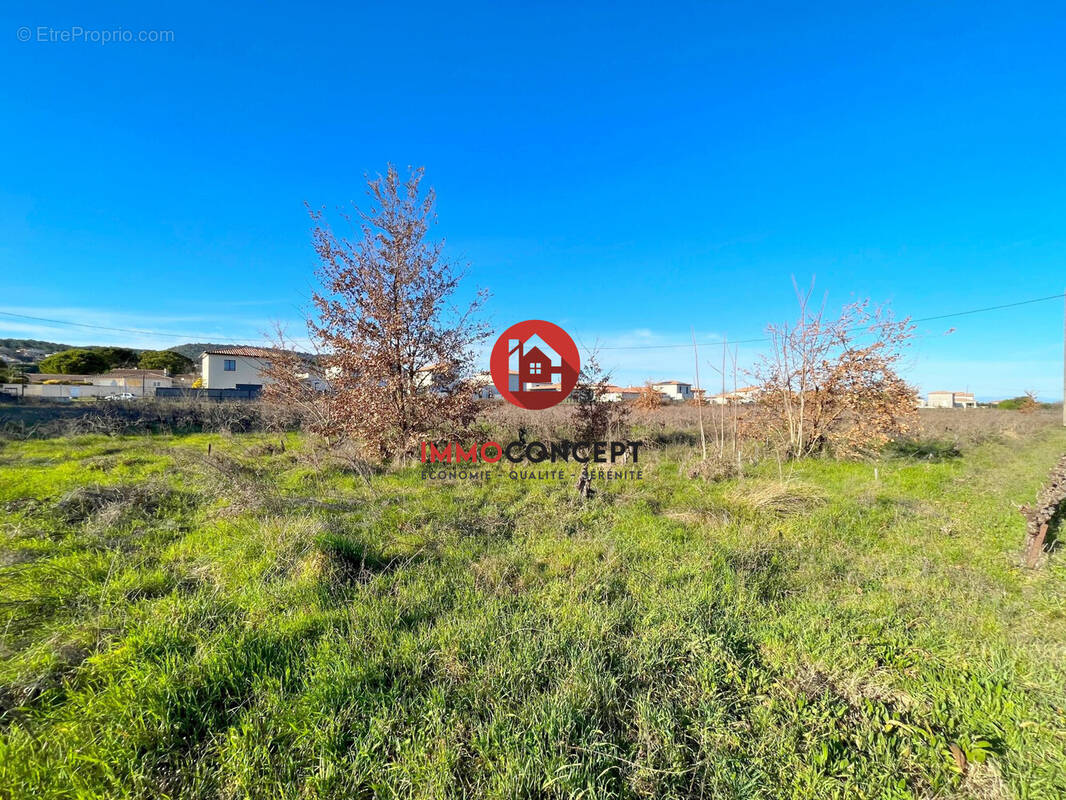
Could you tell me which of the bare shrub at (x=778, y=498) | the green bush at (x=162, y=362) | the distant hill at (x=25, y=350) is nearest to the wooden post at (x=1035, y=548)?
the bare shrub at (x=778, y=498)

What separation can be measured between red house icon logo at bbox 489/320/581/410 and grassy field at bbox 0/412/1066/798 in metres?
5.27

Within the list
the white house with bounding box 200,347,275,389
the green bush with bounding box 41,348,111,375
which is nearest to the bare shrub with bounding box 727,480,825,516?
the white house with bounding box 200,347,275,389

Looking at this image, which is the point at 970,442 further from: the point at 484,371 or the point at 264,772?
the point at 264,772

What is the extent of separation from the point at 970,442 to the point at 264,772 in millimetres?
19059

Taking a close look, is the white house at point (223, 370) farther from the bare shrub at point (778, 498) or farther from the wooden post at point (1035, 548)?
the wooden post at point (1035, 548)

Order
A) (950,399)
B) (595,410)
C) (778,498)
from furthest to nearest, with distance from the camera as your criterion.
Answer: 1. (950,399)
2. (595,410)
3. (778,498)

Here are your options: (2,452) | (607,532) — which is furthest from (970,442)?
(2,452)

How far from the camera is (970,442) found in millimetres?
13094

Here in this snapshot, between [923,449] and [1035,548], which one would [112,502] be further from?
[923,449]

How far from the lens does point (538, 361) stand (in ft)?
31.7

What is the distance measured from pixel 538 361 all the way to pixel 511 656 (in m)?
7.74

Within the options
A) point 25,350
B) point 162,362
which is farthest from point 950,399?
point 25,350

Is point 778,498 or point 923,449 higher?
point 923,449

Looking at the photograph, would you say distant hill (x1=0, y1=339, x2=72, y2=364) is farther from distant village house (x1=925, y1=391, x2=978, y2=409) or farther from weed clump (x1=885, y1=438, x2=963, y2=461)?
distant village house (x1=925, y1=391, x2=978, y2=409)
